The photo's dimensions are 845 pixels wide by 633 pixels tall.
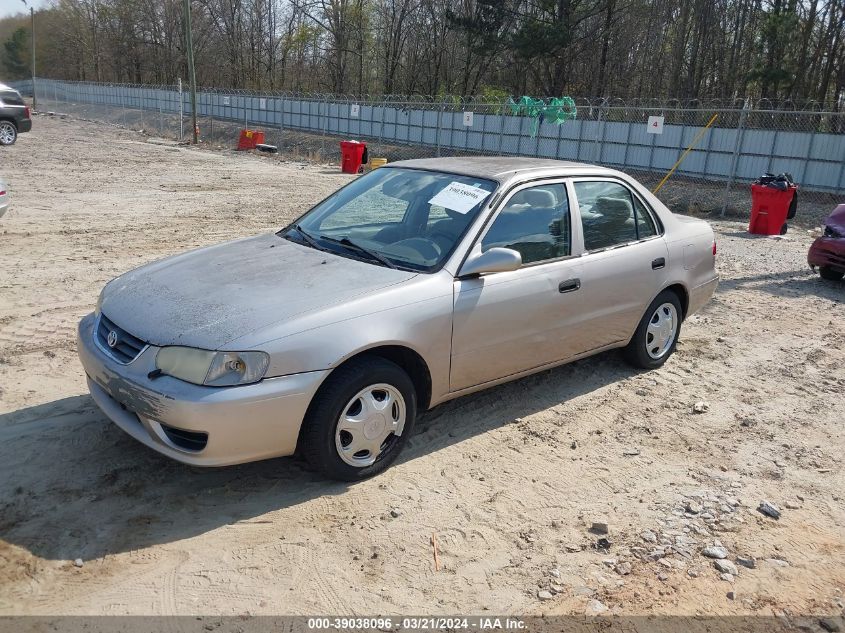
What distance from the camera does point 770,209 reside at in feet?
44.2

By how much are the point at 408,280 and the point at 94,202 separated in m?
11.0

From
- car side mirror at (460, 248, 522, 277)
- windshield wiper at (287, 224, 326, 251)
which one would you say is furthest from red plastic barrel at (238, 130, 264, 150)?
car side mirror at (460, 248, 522, 277)

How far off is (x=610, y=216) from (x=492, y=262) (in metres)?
1.56

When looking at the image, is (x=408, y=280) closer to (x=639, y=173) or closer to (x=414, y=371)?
(x=414, y=371)

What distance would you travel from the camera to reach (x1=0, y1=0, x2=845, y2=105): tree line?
28453 millimetres

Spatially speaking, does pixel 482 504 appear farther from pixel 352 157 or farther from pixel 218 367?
pixel 352 157

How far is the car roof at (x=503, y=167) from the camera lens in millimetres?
4750

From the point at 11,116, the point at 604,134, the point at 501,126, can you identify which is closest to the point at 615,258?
the point at 604,134

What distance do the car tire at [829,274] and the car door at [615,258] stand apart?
17.3 ft

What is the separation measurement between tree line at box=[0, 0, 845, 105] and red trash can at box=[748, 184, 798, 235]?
46.7 ft

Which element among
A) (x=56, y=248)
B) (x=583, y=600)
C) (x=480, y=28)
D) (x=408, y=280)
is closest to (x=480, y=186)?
(x=408, y=280)

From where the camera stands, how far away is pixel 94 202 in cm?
1309

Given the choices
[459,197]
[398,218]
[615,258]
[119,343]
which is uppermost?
[459,197]

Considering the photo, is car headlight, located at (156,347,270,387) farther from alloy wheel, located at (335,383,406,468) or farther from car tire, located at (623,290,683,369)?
car tire, located at (623,290,683,369)
